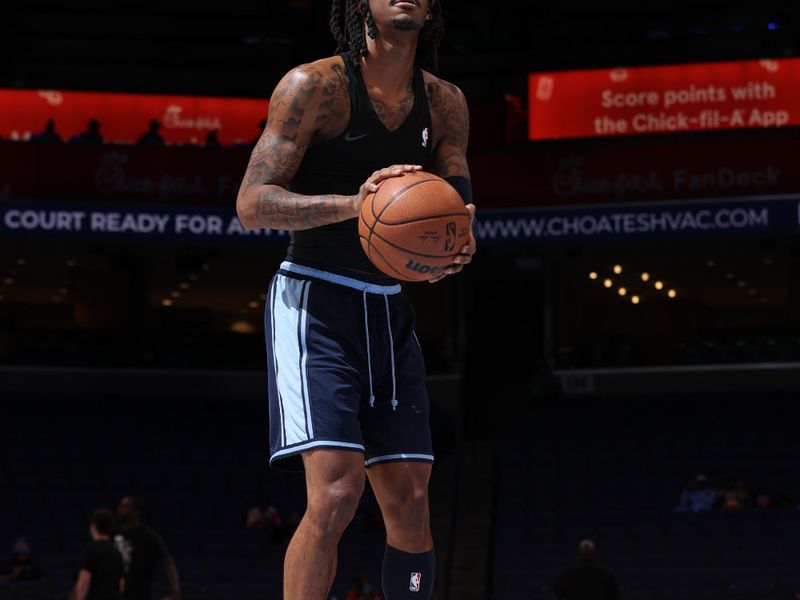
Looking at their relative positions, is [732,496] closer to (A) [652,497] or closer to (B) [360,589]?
(A) [652,497]

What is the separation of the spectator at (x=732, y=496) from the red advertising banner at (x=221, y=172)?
4960 mm

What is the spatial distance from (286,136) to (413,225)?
2.06 ft

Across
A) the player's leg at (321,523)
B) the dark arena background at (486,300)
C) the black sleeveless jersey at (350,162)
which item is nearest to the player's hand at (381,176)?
the black sleeveless jersey at (350,162)

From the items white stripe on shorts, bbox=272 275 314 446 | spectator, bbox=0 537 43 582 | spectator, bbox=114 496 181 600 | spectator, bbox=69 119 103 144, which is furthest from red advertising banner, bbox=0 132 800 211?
white stripe on shorts, bbox=272 275 314 446

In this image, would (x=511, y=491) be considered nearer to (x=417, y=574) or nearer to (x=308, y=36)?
(x=308, y=36)

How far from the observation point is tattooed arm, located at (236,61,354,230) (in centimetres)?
406

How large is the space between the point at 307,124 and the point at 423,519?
133 cm

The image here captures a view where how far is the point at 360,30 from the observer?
4293 millimetres

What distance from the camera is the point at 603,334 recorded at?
23.1 meters

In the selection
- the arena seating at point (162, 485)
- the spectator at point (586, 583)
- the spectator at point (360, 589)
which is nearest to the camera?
the spectator at point (586, 583)

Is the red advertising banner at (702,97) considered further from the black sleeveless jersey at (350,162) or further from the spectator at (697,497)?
the black sleeveless jersey at (350,162)

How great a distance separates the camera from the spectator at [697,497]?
15945mm

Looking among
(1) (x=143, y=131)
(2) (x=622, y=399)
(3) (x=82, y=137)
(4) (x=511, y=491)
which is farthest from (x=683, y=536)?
(1) (x=143, y=131)

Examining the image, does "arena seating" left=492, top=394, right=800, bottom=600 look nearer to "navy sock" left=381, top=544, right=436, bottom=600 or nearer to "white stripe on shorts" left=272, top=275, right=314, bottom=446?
"navy sock" left=381, top=544, right=436, bottom=600
